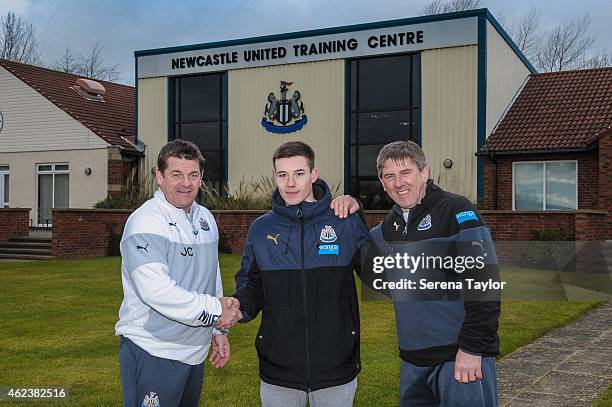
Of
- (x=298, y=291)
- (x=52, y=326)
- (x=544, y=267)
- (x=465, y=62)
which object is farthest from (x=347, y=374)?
(x=465, y=62)

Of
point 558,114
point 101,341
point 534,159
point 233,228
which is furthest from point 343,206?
point 558,114

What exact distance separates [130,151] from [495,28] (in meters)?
14.4

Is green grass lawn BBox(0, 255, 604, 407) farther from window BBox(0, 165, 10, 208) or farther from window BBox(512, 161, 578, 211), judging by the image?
window BBox(0, 165, 10, 208)

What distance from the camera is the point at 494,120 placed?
68.5 feet

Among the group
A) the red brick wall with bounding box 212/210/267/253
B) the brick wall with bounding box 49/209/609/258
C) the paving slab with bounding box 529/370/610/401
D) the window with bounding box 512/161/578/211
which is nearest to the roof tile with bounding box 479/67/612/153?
the window with bounding box 512/161/578/211

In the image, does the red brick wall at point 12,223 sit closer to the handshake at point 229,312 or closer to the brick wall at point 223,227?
the brick wall at point 223,227

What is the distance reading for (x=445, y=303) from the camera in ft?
10.7

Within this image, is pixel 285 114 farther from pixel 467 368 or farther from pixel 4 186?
pixel 467 368

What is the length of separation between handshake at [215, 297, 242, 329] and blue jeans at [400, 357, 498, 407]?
0.98 metres

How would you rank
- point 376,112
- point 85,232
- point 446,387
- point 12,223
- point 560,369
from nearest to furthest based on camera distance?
point 446,387 → point 560,369 → point 85,232 → point 12,223 → point 376,112

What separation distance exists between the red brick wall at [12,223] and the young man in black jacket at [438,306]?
21048 mm

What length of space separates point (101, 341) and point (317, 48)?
16637mm

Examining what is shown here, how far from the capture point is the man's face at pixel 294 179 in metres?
3.44

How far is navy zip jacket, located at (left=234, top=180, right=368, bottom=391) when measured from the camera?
333 cm
